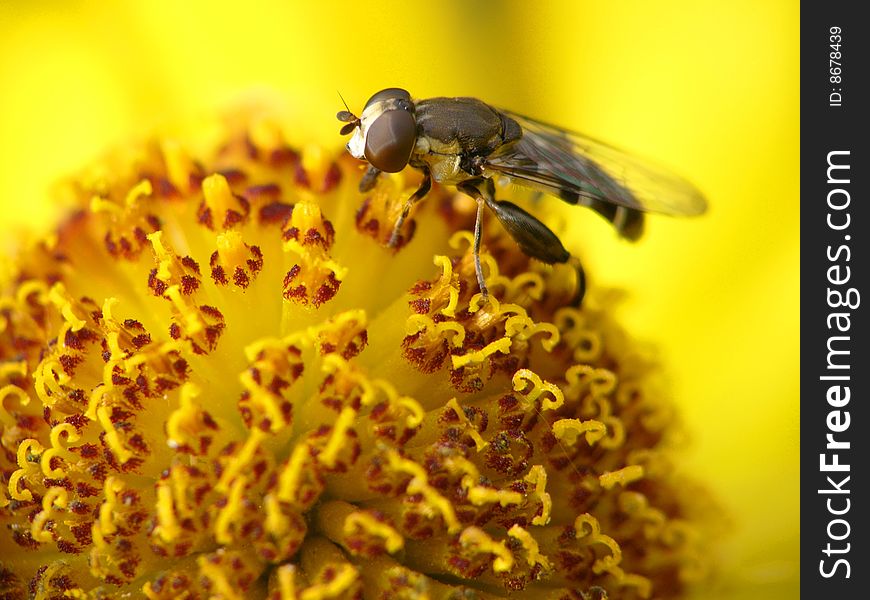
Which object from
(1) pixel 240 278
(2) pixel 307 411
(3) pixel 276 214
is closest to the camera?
(2) pixel 307 411

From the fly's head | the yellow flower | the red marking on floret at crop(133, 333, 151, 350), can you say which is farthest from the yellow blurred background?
the red marking on floret at crop(133, 333, 151, 350)

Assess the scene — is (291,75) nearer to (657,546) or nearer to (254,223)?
(254,223)

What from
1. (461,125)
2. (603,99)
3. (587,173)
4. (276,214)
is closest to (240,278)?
(276,214)

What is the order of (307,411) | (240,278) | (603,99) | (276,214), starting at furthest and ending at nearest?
1. (603,99)
2. (276,214)
3. (240,278)
4. (307,411)

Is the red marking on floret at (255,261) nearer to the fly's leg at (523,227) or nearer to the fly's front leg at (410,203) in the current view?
the fly's front leg at (410,203)

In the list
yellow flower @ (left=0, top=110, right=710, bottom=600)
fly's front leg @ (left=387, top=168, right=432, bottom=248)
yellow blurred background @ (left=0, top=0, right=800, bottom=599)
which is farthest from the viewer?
yellow blurred background @ (left=0, top=0, right=800, bottom=599)

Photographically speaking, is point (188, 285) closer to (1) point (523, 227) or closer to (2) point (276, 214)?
(2) point (276, 214)

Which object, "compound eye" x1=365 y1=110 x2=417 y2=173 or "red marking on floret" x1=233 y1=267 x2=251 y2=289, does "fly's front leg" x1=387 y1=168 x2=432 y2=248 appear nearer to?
"compound eye" x1=365 y1=110 x2=417 y2=173
